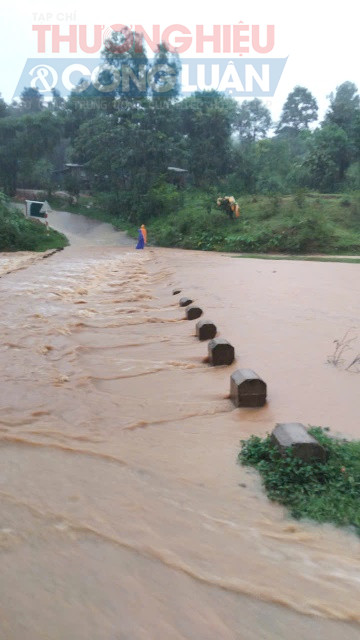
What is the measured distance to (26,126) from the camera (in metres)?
32.5

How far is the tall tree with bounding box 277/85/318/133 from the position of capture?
151 feet

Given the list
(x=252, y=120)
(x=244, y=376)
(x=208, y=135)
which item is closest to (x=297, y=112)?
(x=252, y=120)

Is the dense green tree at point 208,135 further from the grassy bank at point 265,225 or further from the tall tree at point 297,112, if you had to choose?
the tall tree at point 297,112

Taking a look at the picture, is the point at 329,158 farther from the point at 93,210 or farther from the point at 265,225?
the point at 93,210

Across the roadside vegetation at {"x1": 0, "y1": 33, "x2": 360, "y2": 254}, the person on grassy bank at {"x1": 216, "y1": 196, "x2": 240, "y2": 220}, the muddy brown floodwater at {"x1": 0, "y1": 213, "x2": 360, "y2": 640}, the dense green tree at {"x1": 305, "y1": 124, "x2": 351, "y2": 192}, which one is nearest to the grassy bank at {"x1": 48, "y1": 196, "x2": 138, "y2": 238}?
the roadside vegetation at {"x1": 0, "y1": 33, "x2": 360, "y2": 254}

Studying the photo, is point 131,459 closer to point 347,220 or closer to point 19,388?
point 19,388

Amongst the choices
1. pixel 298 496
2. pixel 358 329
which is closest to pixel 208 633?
pixel 298 496

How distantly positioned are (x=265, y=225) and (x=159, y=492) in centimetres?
1884

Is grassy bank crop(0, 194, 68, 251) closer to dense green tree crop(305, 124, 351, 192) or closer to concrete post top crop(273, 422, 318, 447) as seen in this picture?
dense green tree crop(305, 124, 351, 192)

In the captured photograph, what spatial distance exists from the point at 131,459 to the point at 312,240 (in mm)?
17400

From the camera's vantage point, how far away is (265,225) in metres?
20.5

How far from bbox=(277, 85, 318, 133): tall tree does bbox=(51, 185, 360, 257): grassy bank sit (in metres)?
25.0

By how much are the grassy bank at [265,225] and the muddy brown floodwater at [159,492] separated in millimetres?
13113

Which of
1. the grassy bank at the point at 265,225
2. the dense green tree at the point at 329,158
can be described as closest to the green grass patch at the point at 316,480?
the grassy bank at the point at 265,225
